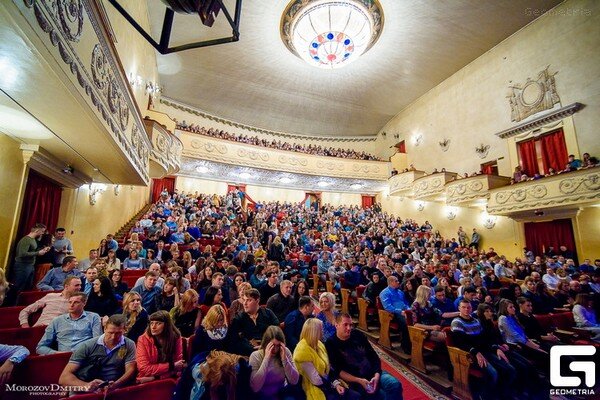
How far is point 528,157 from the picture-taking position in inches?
376

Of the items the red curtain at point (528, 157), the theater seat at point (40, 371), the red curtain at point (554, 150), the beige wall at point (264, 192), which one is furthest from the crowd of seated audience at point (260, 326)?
the beige wall at point (264, 192)

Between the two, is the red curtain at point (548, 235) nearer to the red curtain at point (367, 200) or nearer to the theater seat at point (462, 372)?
the theater seat at point (462, 372)

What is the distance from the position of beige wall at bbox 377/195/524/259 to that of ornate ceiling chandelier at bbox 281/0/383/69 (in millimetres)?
7789

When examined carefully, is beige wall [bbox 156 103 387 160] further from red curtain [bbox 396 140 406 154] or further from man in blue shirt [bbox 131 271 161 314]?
man in blue shirt [bbox 131 271 161 314]

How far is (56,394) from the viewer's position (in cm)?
171

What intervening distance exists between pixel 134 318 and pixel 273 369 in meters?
1.43

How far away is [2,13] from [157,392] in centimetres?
246

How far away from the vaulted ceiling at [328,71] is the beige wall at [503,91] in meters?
0.56

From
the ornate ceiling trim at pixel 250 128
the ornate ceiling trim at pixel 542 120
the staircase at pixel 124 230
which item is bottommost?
the staircase at pixel 124 230

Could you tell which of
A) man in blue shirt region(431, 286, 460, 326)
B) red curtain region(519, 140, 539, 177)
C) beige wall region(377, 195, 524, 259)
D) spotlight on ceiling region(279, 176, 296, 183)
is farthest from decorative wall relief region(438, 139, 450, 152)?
man in blue shirt region(431, 286, 460, 326)

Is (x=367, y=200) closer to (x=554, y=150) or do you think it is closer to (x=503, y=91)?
(x=503, y=91)

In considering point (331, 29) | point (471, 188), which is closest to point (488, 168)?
point (471, 188)

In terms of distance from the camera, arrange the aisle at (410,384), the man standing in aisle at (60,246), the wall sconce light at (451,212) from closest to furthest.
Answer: the aisle at (410,384) → the man standing in aisle at (60,246) → the wall sconce light at (451,212)

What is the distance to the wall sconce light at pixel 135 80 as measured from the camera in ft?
21.8
